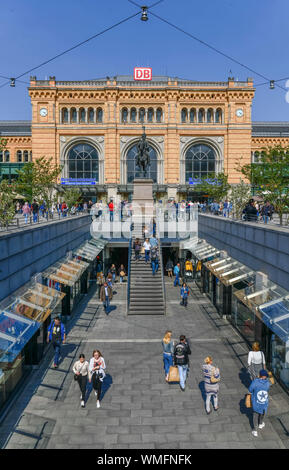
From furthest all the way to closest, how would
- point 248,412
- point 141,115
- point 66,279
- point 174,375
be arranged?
1. point 141,115
2. point 66,279
3. point 174,375
4. point 248,412

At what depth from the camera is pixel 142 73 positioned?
1916 inches

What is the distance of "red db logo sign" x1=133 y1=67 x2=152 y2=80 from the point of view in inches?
1909

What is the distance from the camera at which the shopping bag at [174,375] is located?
1105 centimetres

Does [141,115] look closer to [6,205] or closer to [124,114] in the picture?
[124,114]

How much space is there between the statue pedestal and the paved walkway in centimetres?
1639

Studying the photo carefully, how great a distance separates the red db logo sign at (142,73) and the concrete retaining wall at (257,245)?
108 feet

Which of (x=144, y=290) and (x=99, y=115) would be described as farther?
(x=99, y=115)

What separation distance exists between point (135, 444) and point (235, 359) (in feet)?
19.7

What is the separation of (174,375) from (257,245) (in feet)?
19.4

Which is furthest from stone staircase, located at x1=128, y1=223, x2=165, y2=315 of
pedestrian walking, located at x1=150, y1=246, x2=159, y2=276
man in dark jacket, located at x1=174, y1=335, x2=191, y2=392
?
man in dark jacket, located at x1=174, y1=335, x2=191, y2=392

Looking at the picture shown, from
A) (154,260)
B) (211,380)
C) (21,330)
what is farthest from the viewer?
(154,260)

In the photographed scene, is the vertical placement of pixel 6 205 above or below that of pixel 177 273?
above

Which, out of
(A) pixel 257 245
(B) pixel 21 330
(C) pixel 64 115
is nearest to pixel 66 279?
(B) pixel 21 330

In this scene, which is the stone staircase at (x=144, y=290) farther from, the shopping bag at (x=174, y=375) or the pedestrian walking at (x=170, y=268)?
the shopping bag at (x=174, y=375)
